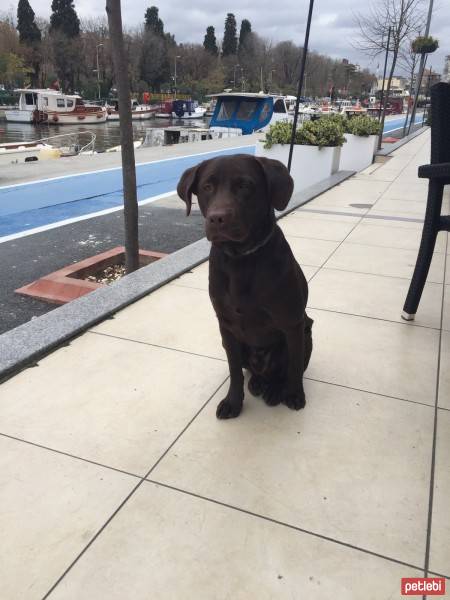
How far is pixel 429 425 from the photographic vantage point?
7.42ft

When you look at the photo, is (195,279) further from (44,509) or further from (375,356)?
(44,509)

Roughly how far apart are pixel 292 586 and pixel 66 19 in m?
81.2

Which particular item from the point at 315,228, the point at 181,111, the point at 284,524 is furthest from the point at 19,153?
the point at 181,111

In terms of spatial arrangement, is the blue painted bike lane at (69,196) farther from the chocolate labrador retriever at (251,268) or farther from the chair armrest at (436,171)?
the chair armrest at (436,171)

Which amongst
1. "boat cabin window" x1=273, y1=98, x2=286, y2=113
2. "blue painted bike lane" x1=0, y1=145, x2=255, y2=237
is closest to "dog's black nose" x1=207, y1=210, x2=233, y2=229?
"blue painted bike lane" x1=0, y1=145, x2=255, y2=237

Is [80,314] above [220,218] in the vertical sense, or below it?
below

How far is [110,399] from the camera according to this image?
244cm

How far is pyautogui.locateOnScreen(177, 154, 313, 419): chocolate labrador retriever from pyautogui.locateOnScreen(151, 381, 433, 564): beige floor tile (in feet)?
0.50

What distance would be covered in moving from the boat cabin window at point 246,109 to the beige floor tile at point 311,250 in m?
25.1

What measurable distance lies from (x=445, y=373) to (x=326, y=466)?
1.13m

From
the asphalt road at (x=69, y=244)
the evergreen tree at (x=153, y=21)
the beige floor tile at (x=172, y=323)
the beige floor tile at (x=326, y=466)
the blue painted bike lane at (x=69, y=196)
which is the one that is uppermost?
the evergreen tree at (x=153, y=21)

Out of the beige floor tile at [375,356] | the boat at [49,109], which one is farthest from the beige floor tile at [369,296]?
the boat at [49,109]

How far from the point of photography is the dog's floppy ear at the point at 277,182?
191 centimetres

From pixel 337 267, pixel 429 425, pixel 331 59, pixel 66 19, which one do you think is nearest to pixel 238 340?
pixel 429 425
